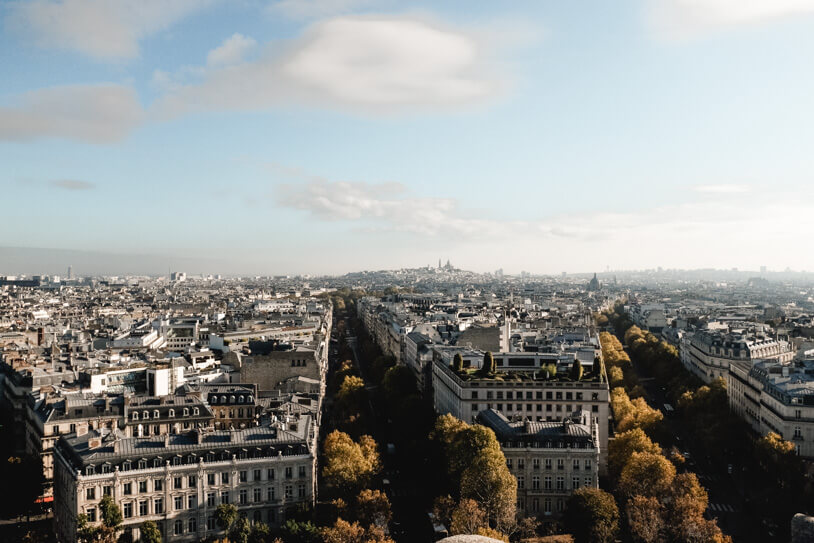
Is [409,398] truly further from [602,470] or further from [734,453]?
[734,453]

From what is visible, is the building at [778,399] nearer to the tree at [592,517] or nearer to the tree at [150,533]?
the tree at [592,517]

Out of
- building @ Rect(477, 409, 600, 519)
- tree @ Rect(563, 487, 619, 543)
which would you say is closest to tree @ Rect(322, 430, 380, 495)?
building @ Rect(477, 409, 600, 519)

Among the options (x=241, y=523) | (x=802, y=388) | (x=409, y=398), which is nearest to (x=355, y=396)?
(x=409, y=398)

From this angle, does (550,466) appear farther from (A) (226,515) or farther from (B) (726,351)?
(B) (726,351)

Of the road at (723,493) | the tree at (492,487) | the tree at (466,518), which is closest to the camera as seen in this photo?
the tree at (466,518)

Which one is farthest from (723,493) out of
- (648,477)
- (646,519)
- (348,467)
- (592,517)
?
(348,467)

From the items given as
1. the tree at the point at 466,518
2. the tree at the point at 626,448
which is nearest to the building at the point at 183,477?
the tree at the point at 466,518
